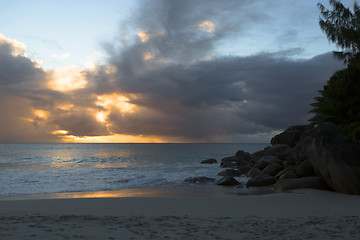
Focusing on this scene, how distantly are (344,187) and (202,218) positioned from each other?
7311 millimetres

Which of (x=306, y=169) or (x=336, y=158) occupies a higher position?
(x=336, y=158)

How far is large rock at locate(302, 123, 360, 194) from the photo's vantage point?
11.4 meters

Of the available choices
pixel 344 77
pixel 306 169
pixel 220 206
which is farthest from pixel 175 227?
pixel 344 77

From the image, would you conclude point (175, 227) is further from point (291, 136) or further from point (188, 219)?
point (291, 136)

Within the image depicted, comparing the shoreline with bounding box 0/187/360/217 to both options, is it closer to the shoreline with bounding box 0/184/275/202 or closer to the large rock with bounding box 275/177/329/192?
the large rock with bounding box 275/177/329/192

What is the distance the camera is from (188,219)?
7.38 m

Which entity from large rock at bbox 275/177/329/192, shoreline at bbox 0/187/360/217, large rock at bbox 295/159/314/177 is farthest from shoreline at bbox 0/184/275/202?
shoreline at bbox 0/187/360/217

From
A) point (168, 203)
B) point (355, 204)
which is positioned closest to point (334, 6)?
point (355, 204)

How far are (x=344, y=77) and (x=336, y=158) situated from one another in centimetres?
1292

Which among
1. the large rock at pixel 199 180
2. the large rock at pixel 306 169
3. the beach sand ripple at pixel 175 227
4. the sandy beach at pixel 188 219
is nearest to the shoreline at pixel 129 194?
the large rock at pixel 306 169

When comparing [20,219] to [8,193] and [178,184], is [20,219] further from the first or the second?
[178,184]

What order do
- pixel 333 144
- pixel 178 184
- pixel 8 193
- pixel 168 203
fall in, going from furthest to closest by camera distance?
pixel 178 184, pixel 8 193, pixel 333 144, pixel 168 203

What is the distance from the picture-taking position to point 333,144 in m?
12.3

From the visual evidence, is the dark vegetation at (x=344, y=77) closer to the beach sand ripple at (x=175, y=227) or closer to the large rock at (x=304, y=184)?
the large rock at (x=304, y=184)
